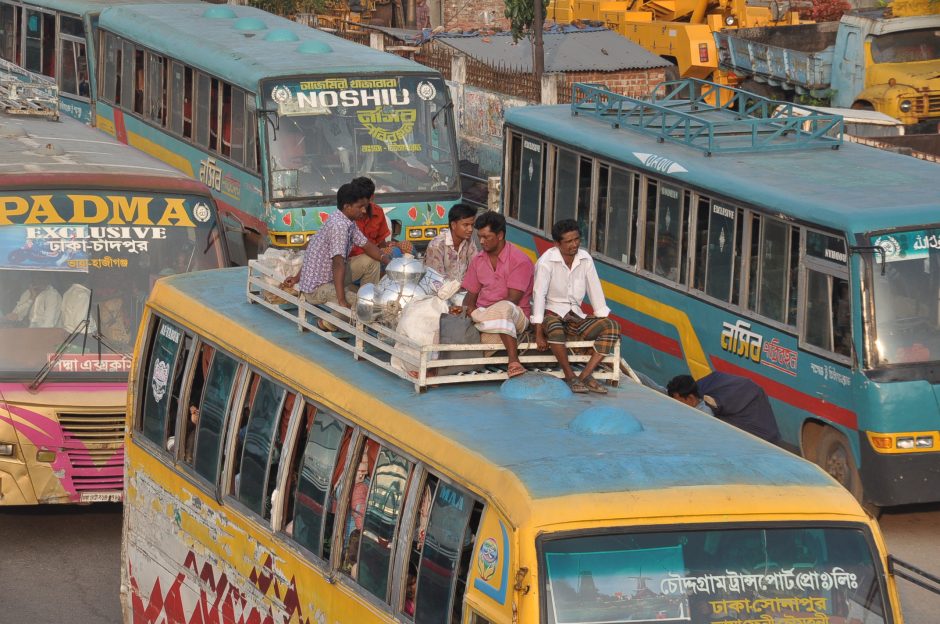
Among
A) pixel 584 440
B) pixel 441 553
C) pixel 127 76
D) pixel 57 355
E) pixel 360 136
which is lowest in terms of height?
pixel 57 355

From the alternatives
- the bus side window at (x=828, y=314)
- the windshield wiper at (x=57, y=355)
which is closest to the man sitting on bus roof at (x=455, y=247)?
the windshield wiper at (x=57, y=355)

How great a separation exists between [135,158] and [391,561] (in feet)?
25.5

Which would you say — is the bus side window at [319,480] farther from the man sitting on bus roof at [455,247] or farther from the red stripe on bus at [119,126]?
the red stripe on bus at [119,126]

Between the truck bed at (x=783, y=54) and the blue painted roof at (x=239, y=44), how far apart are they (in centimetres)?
1068

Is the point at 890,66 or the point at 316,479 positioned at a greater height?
the point at 890,66

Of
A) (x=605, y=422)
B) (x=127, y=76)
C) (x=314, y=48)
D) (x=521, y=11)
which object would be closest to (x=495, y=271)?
(x=605, y=422)

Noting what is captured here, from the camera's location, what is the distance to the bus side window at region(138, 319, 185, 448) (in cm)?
878

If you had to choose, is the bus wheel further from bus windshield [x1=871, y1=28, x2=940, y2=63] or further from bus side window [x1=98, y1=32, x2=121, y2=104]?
bus windshield [x1=871, y1=28, x2=940, y2=63]

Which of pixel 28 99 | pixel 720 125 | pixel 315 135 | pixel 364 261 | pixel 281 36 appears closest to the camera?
pixel 364 261

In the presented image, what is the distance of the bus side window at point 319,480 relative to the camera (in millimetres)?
6828

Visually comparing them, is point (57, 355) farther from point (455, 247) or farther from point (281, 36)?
point (281, 36)

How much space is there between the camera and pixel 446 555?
19.2 ft

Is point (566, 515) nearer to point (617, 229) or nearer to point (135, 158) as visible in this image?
point (135, 158)

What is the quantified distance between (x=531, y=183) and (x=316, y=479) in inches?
398
